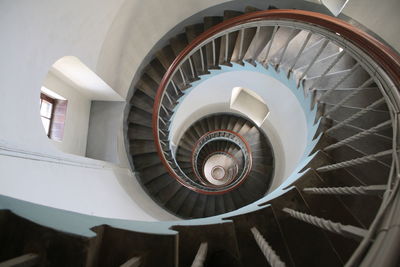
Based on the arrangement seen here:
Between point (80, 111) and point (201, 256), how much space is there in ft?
13.4

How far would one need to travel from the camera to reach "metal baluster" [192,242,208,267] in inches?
51.8

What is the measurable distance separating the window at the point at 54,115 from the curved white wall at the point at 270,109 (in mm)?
2865

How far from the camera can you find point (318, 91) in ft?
11.2

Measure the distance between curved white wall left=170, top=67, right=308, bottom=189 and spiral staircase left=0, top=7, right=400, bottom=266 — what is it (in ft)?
4.10

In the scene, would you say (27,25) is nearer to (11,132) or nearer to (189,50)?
(11,132)

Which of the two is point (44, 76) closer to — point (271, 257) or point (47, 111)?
point (47, 111)

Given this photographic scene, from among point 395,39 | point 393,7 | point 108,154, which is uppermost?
point 393,7

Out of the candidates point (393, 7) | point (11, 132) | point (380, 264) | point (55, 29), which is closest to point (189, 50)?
point (55, 29)

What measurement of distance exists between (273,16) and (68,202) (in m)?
3.62

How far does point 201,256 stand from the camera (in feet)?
4.76

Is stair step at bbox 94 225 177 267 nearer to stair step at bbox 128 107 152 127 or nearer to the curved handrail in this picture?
the curved handrail

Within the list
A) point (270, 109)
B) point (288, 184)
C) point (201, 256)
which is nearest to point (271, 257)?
point (201, 256)

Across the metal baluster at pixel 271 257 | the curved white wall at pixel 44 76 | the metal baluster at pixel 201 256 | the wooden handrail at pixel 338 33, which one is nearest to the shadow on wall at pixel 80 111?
the curved white wall at pixel 44 76

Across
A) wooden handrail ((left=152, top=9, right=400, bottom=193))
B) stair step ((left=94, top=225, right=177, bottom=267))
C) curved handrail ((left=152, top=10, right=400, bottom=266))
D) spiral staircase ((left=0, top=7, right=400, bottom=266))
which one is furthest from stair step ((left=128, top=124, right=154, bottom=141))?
stair step ((left=94, top=225, right=177, bottom=267))
